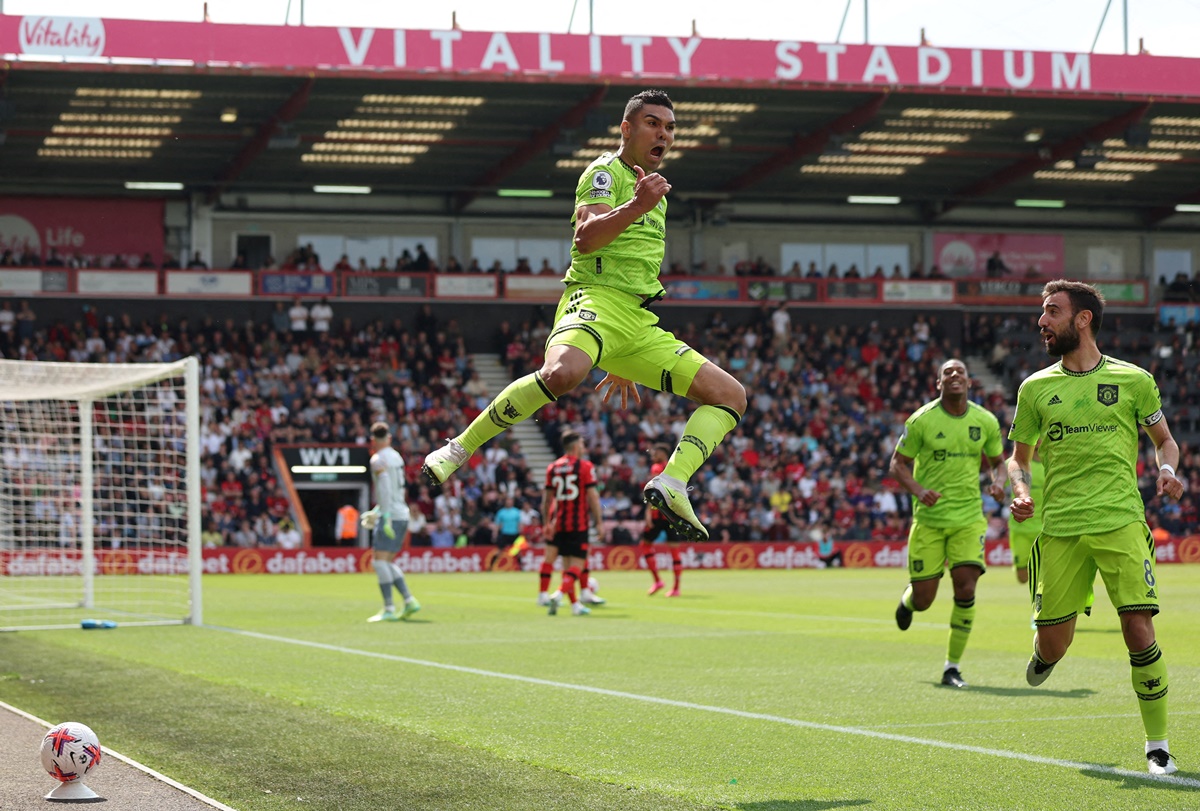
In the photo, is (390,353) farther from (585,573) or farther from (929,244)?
(585,573)

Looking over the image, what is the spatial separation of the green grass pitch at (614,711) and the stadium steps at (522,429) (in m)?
19.8

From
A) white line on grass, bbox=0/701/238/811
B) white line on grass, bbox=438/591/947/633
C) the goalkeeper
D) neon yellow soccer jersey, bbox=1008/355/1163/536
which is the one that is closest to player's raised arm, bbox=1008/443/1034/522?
neon yellow soccer jersey, bbox=1008/355/1163/536

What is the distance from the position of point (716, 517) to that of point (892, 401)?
8.30 m

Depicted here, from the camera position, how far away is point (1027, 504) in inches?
273

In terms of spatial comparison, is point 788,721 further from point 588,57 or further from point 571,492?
point 588,57

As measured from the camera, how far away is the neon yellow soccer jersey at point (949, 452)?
35.0ft

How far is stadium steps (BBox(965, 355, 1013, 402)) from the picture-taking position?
1610 inches

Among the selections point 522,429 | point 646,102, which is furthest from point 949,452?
point 522,429

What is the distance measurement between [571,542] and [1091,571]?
35.7 feet

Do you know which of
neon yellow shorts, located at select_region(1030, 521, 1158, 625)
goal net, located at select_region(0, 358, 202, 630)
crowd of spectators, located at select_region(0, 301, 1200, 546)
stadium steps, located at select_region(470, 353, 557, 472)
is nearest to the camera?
neon yellow shorts, located at select_region(1030, 521, 1158, 625)

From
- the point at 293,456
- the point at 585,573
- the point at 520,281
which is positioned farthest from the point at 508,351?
the point at 585,573

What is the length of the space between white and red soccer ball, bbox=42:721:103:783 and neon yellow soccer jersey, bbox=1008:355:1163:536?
4476 millimetres

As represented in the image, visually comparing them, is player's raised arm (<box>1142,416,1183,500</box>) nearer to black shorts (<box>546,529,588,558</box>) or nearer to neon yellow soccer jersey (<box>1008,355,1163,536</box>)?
neon yellow soccer jersey (<box>1008,355,1163,536</box>)

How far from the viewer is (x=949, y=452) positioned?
10.8 m
